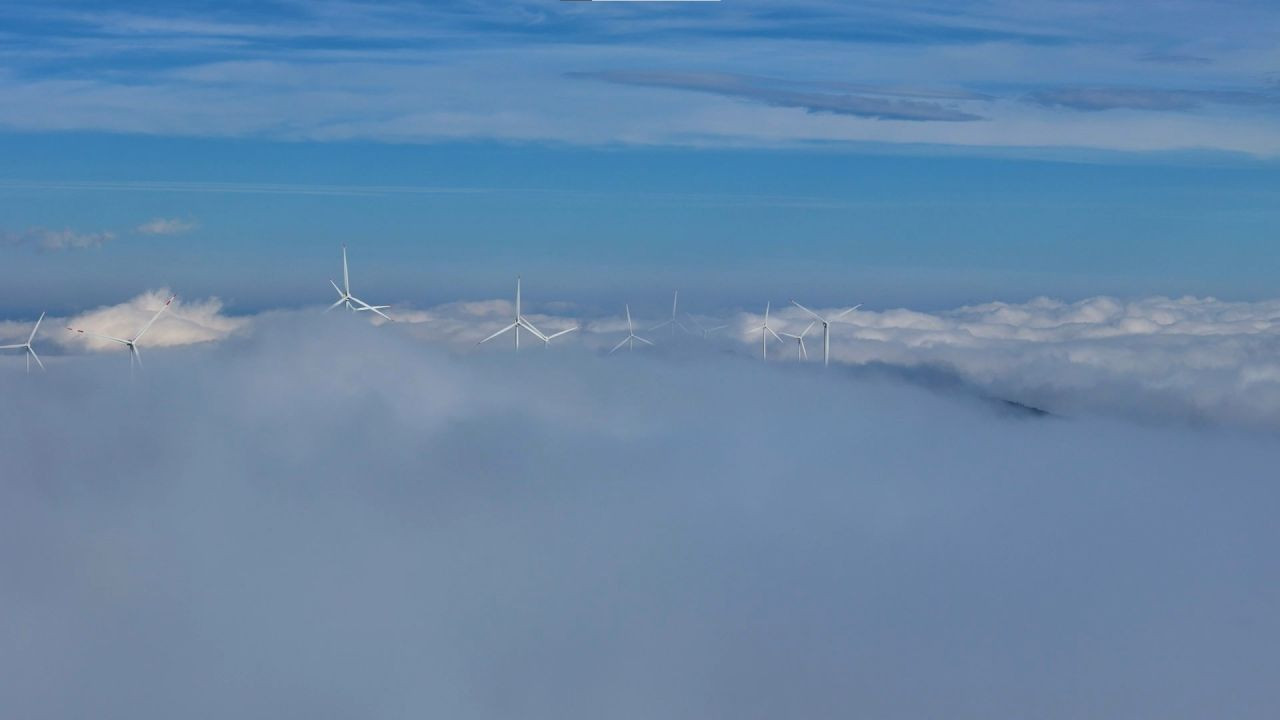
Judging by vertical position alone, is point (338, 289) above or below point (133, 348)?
above

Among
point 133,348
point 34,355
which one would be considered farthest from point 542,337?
point 34,355

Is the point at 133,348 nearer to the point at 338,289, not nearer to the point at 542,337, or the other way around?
the point at 338,289

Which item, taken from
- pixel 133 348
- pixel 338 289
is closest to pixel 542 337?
pixel 338 289

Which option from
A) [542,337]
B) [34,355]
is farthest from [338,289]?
[34,355]

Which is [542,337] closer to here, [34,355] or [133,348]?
[133,348]

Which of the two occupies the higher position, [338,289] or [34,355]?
[338,289]
